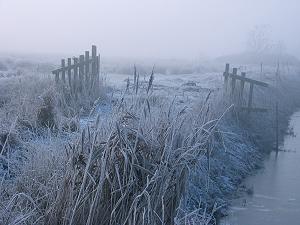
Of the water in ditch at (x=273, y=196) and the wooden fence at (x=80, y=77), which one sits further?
the wooden fence at (x=80, y=77)

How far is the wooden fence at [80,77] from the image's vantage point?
14.0 m

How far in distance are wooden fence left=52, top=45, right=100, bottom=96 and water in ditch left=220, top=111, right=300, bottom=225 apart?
5.13 m

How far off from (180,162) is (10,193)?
1865mm

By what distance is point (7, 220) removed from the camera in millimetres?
4656

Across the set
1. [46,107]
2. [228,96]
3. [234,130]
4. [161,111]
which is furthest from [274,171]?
[161,111]

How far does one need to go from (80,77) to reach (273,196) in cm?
687

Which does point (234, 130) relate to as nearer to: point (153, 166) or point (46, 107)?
point (46, 107)

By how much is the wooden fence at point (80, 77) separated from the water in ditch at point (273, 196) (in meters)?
5.13

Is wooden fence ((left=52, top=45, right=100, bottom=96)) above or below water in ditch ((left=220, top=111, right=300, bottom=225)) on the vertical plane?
above

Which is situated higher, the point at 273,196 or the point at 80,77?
the point at 80,77

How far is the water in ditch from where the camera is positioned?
9227 millimetres

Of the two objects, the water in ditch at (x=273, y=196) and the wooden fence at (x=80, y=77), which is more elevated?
the wooden fence at (x=80, y=77)

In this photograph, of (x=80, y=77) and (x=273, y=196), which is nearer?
(x=273, y=196)

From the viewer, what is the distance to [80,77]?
596 inches
